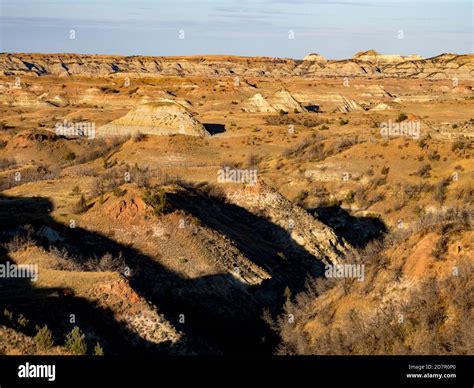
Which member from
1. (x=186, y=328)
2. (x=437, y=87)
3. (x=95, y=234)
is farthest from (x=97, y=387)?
(x=437, y=87)

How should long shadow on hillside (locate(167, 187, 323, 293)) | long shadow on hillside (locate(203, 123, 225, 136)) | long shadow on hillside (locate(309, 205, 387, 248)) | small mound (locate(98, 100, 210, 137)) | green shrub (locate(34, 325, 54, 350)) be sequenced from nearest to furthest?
1. green shrub (locate(34, 325, 54, 350))
2. long shadow on hillside (locate(167, 187, 323, 293))
3. long shadow on hillside (locate(309, 205, 387, 248))
4. small mound (locate(98, 100, 210, 137))
5. long shadow on hillside (locate(203, 123, 225, 136))

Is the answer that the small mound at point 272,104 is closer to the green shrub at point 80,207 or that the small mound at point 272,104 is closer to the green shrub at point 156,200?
the green shrub at point 80,207

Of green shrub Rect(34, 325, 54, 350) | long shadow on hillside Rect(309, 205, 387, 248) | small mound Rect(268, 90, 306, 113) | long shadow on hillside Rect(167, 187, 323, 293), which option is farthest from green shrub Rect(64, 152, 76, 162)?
green shrub Rect(34, 325, 54, 350)

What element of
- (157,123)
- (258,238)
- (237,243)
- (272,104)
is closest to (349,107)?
(272,104)

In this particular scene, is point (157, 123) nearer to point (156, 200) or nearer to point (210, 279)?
point (156, 200)

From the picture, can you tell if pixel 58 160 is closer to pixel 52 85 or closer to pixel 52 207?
pixel 52 207

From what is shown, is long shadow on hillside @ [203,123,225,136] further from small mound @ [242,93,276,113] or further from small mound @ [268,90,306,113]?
small mound @ [268,90,306,113]
